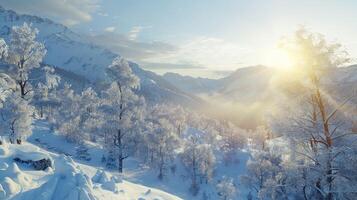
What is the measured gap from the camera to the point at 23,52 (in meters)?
29.3

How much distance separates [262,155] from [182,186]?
762 inches

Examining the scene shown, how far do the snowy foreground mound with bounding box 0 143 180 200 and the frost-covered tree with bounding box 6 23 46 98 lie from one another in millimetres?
11613

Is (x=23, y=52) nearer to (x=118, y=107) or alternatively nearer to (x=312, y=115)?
(x=118, y=107)

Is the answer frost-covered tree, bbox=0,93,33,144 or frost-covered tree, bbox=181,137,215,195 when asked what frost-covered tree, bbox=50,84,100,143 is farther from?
frost-covered tree, bbox=181,137,215,195

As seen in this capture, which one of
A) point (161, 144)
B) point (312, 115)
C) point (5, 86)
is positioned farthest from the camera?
point (161, 144)

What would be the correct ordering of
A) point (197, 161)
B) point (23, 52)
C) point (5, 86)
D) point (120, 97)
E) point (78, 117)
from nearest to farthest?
point (5, 86) → point (23, 52) → point (120, 97) → point (197, 161) → point (78, 117)

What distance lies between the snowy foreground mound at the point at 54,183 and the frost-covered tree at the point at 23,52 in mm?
11613

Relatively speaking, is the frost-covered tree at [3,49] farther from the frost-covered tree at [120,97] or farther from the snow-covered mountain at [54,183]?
the frost-covered tree at [120,97]

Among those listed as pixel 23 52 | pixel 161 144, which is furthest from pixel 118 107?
pixel 161 144

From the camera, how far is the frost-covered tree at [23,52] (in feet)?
95.3

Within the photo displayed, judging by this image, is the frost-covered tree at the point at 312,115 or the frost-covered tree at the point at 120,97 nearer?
the frost-covered tree at the point at 312,115

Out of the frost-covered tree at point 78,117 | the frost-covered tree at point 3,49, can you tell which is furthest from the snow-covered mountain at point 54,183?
the frost-covered tree at point 78,117

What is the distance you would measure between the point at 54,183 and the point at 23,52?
58.5ft

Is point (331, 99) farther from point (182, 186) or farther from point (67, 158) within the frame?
point (182, 186)
